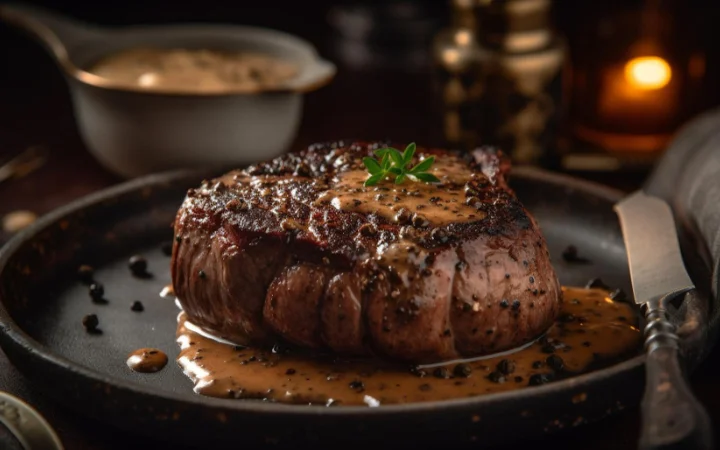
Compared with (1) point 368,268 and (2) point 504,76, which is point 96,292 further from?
(2) point 504,76

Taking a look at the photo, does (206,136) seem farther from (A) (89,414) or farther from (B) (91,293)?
(A) (89,414)

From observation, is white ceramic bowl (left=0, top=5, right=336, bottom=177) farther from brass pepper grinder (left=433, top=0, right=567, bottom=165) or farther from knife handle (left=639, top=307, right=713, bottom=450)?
knife handle (left=639, top=307, right=713, bottom=450)

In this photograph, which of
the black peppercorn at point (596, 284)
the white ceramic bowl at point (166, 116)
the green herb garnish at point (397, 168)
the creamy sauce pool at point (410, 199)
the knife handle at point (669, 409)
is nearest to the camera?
the knife handle at point (669, 409)

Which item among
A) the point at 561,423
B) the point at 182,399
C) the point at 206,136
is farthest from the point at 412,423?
the point at 206,136

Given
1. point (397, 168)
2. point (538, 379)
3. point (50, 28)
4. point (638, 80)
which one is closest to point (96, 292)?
point (397, 168)

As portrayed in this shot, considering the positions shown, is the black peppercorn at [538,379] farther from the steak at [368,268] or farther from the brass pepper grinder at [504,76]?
the brass pepper grinder at [504,76]

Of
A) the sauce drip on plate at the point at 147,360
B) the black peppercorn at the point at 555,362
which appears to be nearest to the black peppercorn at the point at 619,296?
the black peppercorn at the point at 555,362

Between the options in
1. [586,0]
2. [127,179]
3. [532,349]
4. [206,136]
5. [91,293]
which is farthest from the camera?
[586,0]
